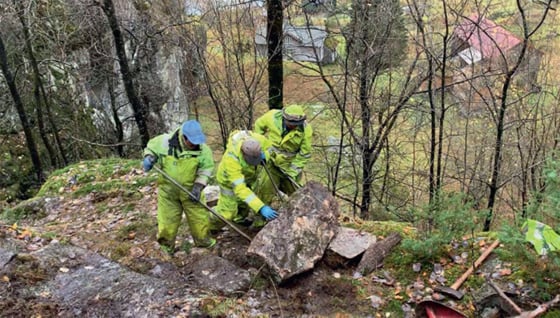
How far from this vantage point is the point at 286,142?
642cm

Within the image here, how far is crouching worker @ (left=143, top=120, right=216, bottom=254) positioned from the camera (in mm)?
5430

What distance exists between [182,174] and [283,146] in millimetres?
1558

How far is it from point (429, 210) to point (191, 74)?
11777 millimetres

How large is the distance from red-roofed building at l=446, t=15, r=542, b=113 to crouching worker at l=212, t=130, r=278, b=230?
5934 mm

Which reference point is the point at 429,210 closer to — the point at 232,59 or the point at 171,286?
the point at 171,286

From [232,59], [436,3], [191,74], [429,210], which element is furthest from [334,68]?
[429,210]

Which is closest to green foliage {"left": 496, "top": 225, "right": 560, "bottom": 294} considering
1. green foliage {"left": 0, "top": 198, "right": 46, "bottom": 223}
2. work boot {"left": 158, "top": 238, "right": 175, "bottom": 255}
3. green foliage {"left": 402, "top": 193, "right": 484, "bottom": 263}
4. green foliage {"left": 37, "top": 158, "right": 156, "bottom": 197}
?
green foliage {"left": 402, "top": 193, "right": 484, "bottom": 263}

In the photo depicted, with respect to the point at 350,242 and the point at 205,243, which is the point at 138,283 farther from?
the point at 350,242

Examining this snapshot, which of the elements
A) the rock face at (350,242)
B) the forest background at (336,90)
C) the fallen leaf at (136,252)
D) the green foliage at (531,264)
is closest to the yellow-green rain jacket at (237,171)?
the rock face at (350,242)

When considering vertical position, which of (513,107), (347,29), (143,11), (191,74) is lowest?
(513,107)

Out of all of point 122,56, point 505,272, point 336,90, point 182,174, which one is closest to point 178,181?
point 182,174

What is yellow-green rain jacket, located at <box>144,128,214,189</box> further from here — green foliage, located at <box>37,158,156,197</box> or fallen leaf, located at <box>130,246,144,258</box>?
green foliage, located at <box>37,158,156,197</box>

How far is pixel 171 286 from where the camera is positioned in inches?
198

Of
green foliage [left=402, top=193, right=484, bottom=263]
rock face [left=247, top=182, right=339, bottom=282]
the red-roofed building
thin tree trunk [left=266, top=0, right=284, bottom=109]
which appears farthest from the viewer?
→ the red-roofed building
